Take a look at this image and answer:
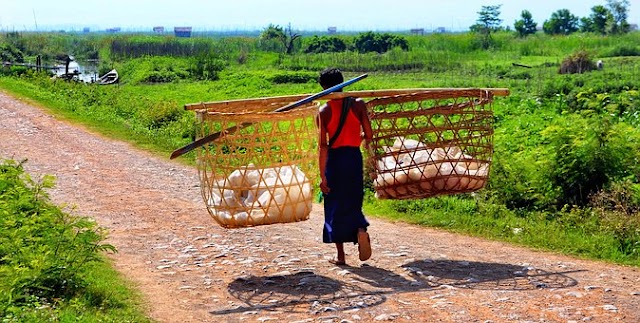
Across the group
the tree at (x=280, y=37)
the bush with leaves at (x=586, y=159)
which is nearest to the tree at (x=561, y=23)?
the tree at (x=280, y=37)

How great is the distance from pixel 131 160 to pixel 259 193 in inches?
281

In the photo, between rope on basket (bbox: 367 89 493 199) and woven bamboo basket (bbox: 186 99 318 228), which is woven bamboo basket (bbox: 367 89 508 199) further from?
woven bamboo basket (bbox: 186 99 318 228)

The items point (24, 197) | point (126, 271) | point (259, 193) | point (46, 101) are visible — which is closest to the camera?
point (259, 193)

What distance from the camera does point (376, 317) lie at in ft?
19.4

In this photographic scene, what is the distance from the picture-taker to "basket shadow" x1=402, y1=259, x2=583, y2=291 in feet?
22.1

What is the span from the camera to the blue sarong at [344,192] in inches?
271

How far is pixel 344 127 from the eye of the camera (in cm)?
681

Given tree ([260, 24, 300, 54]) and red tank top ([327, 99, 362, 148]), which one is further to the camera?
tree ([260, 24, 300, 54])

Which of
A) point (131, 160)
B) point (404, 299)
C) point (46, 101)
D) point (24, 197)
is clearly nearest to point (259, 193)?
point (404, 299)

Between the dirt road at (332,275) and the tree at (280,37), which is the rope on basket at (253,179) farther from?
the tree at (280,37)

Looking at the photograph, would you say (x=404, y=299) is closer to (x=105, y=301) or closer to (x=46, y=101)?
(x=105, y=301)

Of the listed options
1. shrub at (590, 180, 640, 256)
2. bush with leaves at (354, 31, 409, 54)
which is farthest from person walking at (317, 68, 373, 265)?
bush with leaves at (354, 31, 409, 54)

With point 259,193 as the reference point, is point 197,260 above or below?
below

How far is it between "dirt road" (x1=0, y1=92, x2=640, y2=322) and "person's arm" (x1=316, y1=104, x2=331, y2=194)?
2.47ft
